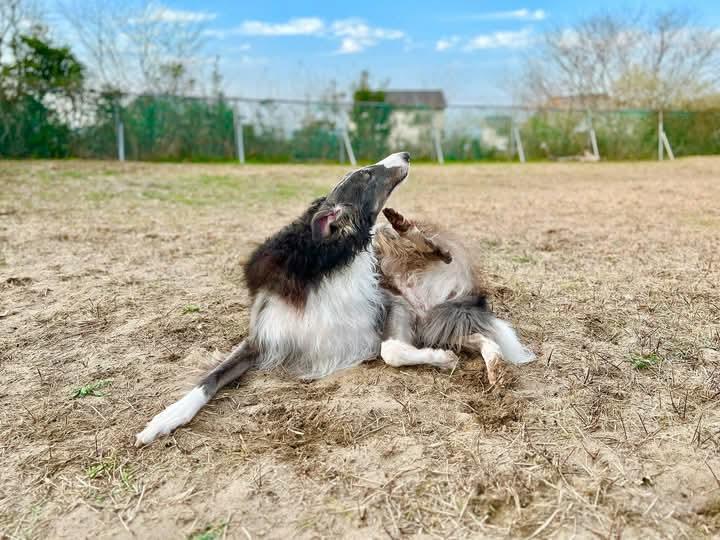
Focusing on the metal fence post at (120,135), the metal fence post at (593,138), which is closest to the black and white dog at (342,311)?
the metal fence post at (120,135)

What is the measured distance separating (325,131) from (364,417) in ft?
Result: 57.3

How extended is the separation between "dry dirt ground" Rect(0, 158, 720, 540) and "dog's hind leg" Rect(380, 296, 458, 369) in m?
0.06

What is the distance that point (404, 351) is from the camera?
3.09m

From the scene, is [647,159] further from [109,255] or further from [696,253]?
[109,255]

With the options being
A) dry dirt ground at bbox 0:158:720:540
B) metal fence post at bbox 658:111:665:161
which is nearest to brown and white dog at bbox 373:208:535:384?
dry dirt ground at bbox 0:158:720:540

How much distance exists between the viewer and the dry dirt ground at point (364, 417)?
6.56ft

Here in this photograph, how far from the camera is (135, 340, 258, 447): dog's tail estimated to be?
2.53m

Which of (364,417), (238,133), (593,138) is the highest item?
(238,133)

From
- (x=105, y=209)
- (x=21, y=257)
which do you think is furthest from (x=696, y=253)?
(x=105, y=209)

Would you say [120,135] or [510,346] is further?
[120,135]

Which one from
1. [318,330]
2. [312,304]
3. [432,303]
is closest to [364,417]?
[318,330]

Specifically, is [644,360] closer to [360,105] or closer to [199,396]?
[199,396]

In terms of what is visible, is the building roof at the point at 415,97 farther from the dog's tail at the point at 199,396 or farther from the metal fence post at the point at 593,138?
the dog's tail at the point at 199,396

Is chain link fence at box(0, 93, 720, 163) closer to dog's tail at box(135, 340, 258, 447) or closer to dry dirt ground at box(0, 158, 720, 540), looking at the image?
dry dirt ground at box(0, 158, 720, 540)
